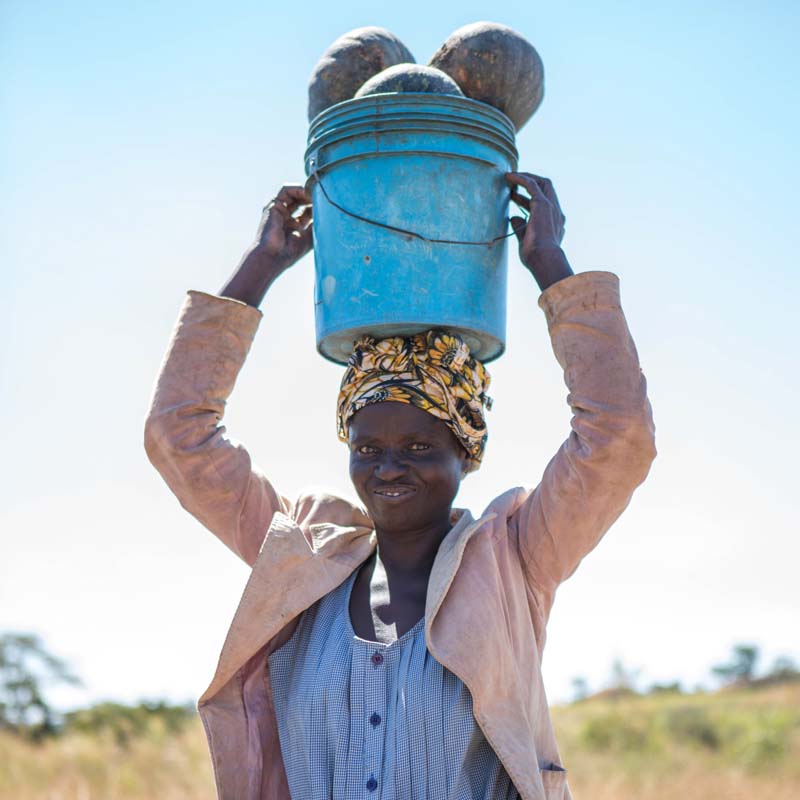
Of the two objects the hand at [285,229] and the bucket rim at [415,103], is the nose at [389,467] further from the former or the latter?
the bucket rim at [415,103]

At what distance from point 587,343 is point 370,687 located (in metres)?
0.96

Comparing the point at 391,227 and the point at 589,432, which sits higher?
the point at 391,227

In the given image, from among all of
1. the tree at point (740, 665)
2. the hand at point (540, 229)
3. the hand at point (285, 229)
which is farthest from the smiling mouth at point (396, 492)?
the tree at point (740, 665)

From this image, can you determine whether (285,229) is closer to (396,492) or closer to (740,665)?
(396,492)

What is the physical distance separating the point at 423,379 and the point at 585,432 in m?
0.43

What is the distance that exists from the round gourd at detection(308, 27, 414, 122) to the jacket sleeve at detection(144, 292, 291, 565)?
2.04 feet

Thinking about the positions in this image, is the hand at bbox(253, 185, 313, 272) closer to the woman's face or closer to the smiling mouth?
the woman's face

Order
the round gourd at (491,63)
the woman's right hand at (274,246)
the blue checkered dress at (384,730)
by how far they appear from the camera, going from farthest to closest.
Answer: the woman's right hand at (274,246) → the round gourd at (491,63) → the blue checkered dress at (384,730)

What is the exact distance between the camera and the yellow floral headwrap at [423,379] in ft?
9.13

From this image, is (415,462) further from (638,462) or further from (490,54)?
(490,54)

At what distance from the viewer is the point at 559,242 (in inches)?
115

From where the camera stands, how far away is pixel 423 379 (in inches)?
109

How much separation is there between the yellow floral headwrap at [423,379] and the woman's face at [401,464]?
0.03m

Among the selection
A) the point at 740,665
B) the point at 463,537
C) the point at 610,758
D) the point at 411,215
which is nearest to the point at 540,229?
the point at 411,215
